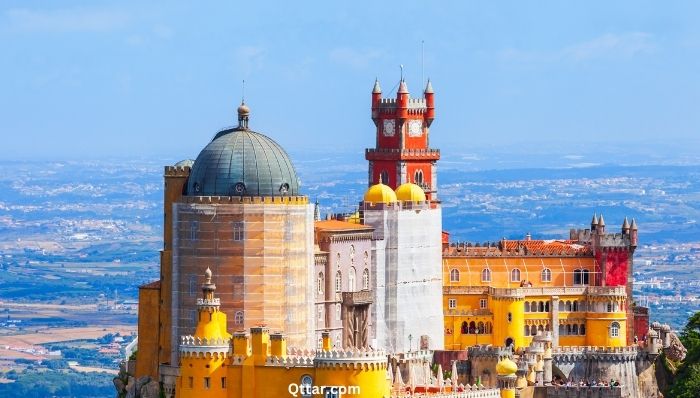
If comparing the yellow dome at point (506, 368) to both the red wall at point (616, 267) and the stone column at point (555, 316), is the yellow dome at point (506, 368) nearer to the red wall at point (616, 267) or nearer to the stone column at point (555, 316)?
the stone column at point (555, 316)

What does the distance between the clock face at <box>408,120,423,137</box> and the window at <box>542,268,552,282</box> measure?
14294 millimetres

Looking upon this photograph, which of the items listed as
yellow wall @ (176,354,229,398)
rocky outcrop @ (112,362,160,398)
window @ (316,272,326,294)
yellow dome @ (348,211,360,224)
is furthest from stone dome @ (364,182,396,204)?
yellow wall @ (176,354,229,398)

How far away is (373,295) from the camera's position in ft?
529

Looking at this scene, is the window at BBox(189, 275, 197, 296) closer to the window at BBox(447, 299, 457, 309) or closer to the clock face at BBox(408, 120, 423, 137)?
the window at BBox(447, 299, 457, 309)

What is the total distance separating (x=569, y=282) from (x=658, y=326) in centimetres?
829

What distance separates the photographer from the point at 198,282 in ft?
474

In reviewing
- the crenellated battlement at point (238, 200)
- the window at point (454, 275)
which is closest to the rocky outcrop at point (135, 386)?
the crenellated battlement at point (238, 200)

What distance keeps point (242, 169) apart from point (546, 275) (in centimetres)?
3712

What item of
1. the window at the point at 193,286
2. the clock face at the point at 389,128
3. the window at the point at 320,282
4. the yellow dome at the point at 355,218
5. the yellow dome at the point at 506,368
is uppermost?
the clock face at the point at 389,128

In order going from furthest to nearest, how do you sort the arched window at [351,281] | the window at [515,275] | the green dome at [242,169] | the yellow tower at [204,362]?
1. the window at [515,275]
2. the arched window at [351,281]
3. the green dome at [242,169]
4. the yellow tower at [204,362]

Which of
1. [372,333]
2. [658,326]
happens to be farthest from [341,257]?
[658,326]

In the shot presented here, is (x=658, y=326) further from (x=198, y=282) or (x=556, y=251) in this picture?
(x=198, y=282)

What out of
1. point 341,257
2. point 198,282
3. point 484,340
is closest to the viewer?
point 198,282

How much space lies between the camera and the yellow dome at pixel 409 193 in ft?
550
